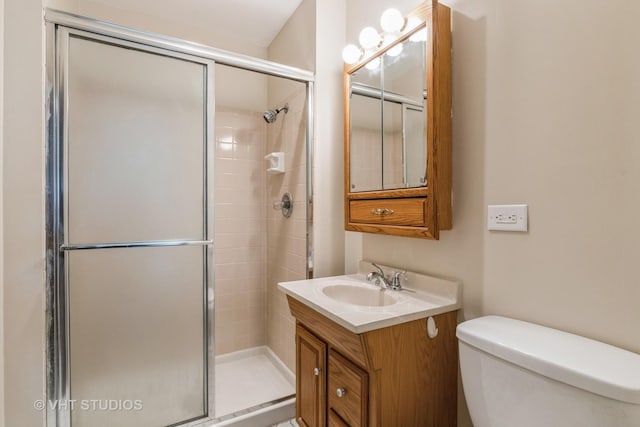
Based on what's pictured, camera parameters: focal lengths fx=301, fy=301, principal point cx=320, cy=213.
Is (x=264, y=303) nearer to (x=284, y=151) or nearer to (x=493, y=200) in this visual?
(x=284, y=151)

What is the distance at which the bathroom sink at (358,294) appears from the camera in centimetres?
137

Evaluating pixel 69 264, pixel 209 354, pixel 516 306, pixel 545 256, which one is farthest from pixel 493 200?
pixel 69 264

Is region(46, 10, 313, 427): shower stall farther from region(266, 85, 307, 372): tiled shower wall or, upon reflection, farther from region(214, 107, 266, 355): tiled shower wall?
region(214, 107, 266, 355): tiled shower wall

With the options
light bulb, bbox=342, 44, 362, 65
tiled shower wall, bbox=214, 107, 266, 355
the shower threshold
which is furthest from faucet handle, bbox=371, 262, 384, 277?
tiled shower wall, bbox=214, 107, 266, 355

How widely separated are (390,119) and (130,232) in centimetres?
131

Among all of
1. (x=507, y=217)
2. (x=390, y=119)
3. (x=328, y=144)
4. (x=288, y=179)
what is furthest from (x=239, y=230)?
(x=507, y=217)

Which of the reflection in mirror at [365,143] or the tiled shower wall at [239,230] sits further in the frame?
the tiled shower wall at [239,230]

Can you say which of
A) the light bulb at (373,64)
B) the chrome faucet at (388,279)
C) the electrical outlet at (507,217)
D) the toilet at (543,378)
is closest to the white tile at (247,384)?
the chrome faucet at (388,279)

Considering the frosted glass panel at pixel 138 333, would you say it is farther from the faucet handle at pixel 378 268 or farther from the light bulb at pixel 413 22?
the light bulb at pixel 413 22

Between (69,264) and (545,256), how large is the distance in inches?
70.8

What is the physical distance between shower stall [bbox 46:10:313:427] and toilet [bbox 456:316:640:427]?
1134mm

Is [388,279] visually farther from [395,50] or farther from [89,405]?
[89,405]

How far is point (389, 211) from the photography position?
135cm

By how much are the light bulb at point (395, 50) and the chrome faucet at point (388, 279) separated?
0.99m
